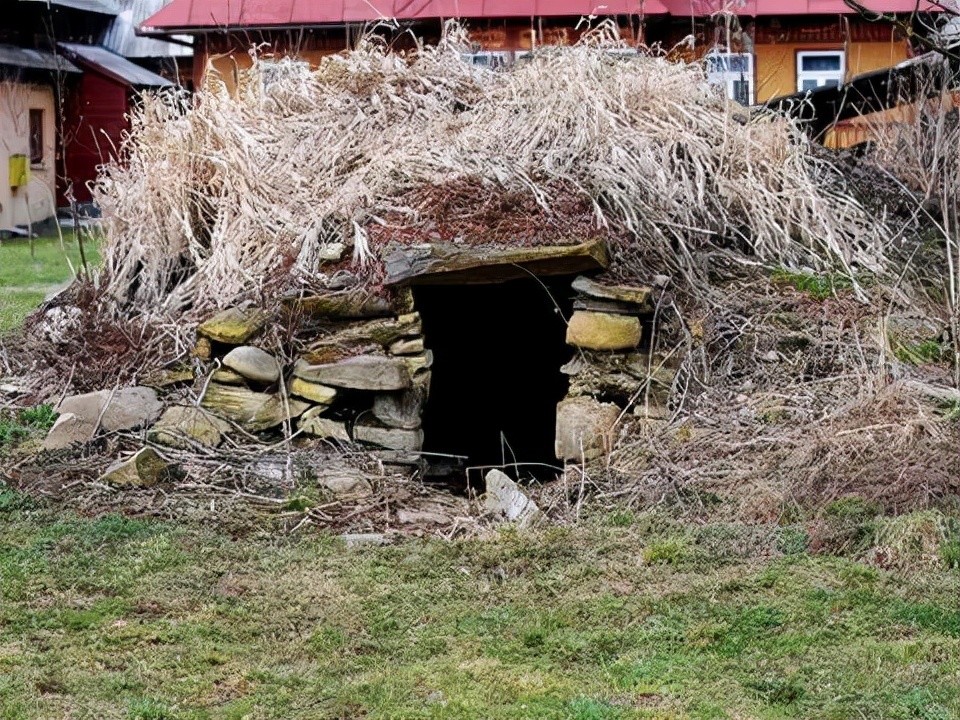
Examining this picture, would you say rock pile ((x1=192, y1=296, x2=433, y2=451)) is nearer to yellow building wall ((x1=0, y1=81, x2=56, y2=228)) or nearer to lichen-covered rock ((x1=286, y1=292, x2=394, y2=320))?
lichen-covered rock ((x1=286, y1=292, x2=394, y2=320))

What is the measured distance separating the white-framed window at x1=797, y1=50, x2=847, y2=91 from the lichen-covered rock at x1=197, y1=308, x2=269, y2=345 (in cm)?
1416

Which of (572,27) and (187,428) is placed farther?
(572,27)

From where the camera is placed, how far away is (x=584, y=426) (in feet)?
25.5

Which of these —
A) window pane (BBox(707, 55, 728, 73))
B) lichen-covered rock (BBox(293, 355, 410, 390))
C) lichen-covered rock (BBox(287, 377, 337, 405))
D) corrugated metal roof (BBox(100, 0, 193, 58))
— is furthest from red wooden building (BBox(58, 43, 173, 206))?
lichen-covered rock (BBox(293, 355, 410, 390))

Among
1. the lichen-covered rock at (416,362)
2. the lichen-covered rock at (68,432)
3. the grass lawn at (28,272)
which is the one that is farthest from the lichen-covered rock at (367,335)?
the grass lawn at (28,272)

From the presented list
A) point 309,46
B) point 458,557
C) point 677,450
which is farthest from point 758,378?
point 309,46

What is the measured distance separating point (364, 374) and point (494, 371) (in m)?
3.02

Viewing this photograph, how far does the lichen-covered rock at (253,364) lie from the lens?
7723mm

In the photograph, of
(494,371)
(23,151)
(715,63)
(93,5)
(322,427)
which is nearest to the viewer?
(322,427)

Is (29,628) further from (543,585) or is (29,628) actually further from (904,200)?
→ (904,200)

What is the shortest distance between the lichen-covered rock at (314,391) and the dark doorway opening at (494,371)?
78.2 inches

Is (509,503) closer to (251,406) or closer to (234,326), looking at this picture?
(251,406)

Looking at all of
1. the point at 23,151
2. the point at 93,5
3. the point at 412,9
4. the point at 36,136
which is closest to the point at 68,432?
the point at 412,9

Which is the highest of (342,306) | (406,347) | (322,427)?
(342,306)
